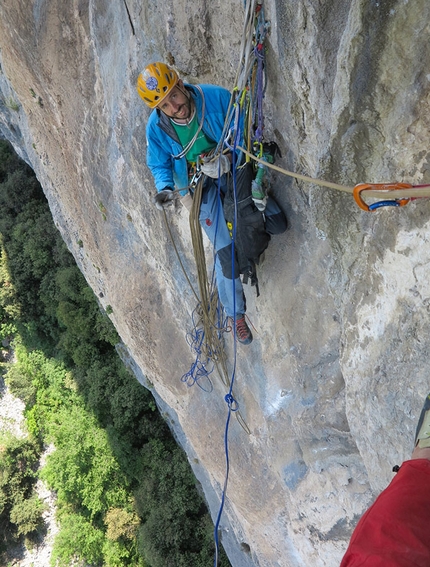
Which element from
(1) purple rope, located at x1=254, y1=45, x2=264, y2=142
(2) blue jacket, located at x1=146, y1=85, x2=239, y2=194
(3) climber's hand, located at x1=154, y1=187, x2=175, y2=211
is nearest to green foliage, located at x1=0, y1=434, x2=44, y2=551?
(3) climber's hand, located at x1=154, y1=187, x2=175, y2=211

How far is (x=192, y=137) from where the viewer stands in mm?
3309

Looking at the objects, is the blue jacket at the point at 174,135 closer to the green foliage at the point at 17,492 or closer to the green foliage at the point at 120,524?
the green foliage at the point at 120,524

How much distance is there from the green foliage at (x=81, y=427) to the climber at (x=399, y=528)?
8.31m

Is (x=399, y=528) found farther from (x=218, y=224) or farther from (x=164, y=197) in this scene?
(x=164, y=197)

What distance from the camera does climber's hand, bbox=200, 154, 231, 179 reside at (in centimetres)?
321

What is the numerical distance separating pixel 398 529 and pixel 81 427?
33.7ft

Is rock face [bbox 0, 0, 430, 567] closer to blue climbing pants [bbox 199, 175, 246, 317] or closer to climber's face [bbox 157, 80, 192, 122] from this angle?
blue climbing pants [bbox 199, 175, 246, 317]

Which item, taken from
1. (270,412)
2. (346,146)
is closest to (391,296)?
(346,146)

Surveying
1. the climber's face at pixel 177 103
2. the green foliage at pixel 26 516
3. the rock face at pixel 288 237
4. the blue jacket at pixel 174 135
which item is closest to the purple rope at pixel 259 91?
the rock face at pixel 288 237

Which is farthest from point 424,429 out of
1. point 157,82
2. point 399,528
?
point 157,82

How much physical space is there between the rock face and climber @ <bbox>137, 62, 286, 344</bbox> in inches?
14.5

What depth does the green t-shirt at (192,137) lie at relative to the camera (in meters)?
3.28

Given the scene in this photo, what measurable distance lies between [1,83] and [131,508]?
8916 mm

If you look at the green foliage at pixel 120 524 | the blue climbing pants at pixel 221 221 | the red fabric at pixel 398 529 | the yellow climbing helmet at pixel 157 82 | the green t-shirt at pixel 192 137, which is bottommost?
the red fabric at pixel 398 529
